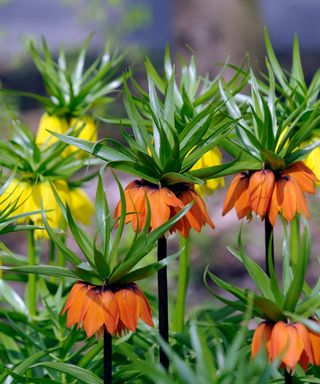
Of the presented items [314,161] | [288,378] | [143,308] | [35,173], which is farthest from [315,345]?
[35,173]

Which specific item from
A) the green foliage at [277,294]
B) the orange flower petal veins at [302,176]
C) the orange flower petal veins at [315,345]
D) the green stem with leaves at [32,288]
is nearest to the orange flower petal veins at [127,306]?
the green foliage at [277,294]

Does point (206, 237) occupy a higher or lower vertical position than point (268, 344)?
lower

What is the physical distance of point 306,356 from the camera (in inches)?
45.0

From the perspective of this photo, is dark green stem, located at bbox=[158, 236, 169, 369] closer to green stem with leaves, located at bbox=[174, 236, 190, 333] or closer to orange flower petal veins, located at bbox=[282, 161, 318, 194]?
orange flower petal veins, located at bbox=[282, 161, 318, 194]

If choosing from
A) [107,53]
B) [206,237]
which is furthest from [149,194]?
[206,237]

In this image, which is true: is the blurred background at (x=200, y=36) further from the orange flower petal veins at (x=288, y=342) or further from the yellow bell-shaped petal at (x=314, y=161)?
the orange flower petal veins at (x=288, y=342)

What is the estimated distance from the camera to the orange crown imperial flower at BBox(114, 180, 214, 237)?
1278 mm

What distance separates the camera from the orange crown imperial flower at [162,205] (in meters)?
1.28

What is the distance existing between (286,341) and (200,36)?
15.3 ft

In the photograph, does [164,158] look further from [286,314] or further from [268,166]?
[286,314]

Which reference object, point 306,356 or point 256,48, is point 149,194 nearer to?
point 306,356

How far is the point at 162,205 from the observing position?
1.28 m

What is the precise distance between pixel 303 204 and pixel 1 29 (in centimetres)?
222

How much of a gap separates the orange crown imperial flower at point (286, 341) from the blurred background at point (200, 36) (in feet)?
1.71
